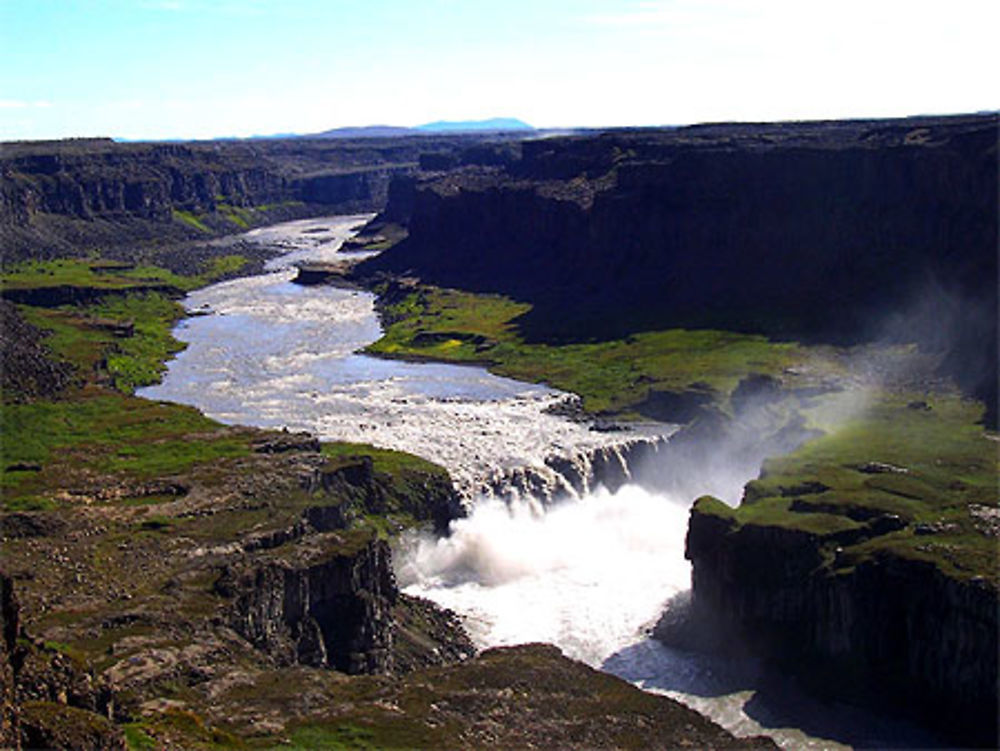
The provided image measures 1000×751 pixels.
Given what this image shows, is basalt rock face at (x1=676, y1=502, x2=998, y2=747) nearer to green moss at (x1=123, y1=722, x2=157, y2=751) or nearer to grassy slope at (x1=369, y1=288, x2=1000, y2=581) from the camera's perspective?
grassy slope at (x1=369, y1=288, x2=1000, y2=581)

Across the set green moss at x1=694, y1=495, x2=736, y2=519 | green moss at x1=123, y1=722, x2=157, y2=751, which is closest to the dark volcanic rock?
green moss at x1=694, y1=495, x2=736, y2=519

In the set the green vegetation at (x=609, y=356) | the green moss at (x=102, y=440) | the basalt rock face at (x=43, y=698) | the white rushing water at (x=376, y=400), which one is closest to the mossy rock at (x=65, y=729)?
the basalt rock face at (x=43, y=698)

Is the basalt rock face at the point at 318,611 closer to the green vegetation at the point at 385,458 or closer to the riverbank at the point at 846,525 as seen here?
the riverbank at the point at 846,525

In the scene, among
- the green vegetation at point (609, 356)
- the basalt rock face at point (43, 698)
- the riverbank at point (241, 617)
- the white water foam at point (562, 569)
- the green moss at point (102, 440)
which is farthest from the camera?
the green vegetation at point (609, 356)

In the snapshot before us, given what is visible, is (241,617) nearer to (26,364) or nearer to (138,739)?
(138,739)

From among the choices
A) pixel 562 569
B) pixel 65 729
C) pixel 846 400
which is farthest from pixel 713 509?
pixel 65 729

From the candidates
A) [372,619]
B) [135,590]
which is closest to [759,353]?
[372,619]

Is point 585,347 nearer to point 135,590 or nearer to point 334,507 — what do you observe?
point 334,507
